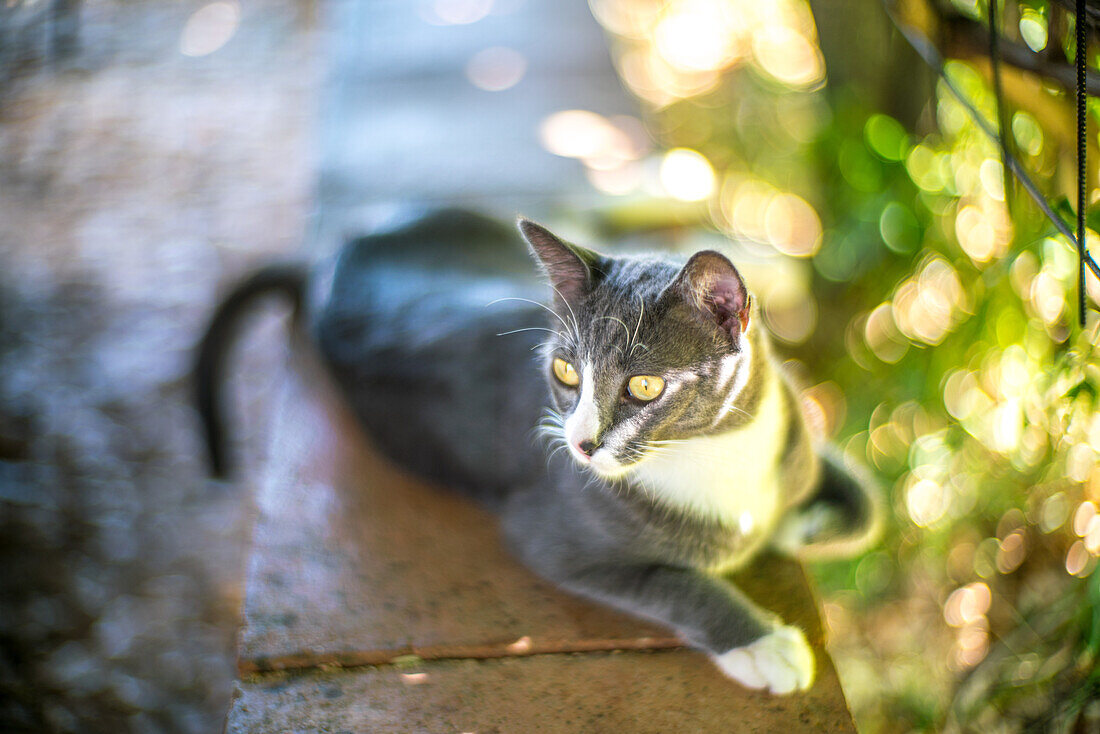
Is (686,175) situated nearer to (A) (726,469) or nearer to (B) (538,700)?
(A) (726,469)

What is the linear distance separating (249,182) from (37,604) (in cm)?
163

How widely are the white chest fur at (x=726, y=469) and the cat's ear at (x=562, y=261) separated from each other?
28 cm

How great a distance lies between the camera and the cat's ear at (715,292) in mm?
1038

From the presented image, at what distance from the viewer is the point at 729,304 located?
1081 mm

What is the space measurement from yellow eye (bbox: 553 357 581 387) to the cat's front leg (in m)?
0.32

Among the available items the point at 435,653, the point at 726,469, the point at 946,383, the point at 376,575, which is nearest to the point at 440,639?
the point at 435,653

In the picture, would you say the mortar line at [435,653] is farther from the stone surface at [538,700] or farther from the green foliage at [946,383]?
the green foliage at [946,383]

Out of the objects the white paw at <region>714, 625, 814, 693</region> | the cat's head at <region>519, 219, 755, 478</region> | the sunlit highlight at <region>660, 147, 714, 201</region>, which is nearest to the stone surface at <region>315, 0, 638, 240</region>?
the sunlit highlight at <region>660, 147, 714, 201</region>

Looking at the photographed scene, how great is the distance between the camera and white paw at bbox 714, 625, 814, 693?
46.2 inches

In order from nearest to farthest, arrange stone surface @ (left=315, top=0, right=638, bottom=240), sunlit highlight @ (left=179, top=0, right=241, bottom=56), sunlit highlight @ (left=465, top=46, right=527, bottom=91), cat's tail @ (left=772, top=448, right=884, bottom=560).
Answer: cat's tail @ (left=772, top=448, right=884, bottom=560) → sunlit highlight @ (left=179, top=0, right=241, bottom=56) → stone surface @ (left=315, top=0, right=638, bottom=240) → sunlit highlight @ (left=465, top=46, right=527, bottom=91)

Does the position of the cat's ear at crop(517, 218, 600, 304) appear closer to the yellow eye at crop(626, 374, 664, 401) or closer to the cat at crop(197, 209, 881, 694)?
the cat at crop(197, 209, 881, 694)

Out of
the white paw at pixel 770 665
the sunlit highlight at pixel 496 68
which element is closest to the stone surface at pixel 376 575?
the white paw at pixel 770 665

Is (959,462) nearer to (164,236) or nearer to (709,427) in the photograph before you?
(709,427)

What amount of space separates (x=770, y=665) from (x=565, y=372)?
1.73ft
